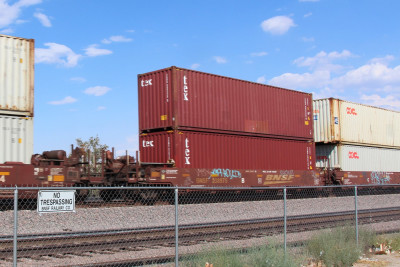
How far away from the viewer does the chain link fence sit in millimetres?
7020

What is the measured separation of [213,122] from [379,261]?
441 inches

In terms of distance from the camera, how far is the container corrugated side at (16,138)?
45.7 ft

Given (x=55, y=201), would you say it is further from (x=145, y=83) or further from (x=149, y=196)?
(x=145, y=83)

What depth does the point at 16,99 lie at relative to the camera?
47.5ft

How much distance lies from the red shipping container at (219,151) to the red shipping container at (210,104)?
0.36 m

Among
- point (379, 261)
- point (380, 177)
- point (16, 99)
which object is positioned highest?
point (16, 99)

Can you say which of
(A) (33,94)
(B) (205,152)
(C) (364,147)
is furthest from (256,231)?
(C) (364,147)

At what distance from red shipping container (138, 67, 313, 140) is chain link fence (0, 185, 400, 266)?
2.96m

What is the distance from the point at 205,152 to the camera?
18.2m

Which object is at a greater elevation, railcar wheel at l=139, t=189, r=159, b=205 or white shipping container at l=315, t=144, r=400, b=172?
white shipping container at l=315, t=144, r=400, b=172

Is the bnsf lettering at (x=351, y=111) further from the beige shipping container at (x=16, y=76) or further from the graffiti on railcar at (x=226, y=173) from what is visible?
the beige shipping container at (x=16, y=76)

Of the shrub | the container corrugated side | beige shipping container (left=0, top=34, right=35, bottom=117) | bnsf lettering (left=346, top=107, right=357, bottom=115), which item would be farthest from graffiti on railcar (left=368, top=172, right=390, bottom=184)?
beige shipping container (left=0, top=34, right=35, bottom=117)

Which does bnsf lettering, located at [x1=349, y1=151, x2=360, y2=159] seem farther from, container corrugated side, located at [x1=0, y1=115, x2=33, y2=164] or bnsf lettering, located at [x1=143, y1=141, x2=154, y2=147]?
container corrugated side, located at [x1=0, y1=115, x2=33, y2=164]

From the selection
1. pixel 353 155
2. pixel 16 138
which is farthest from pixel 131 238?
pixel 353 155
